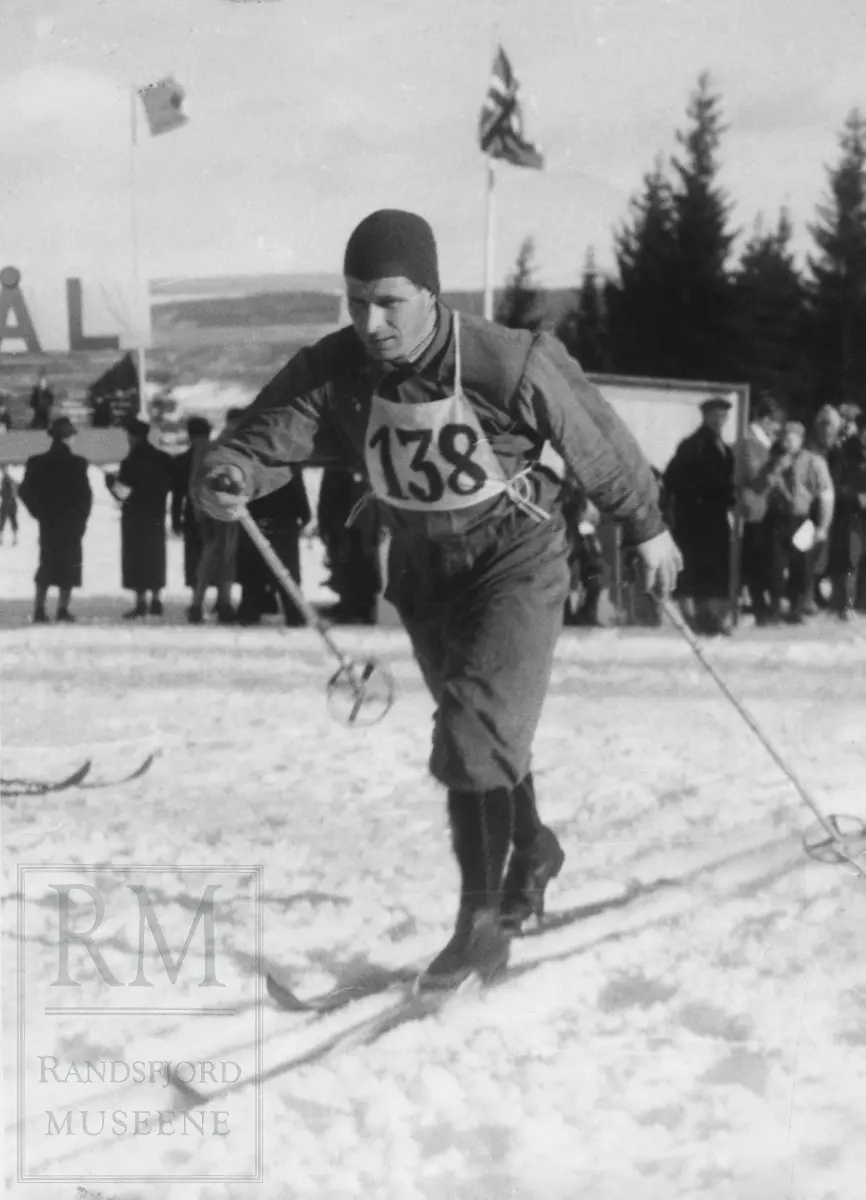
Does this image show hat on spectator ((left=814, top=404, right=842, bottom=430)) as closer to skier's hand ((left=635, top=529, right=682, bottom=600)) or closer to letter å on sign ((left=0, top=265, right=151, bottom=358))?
skier's hand ((left=635, top=529, right=682, bottom=600))

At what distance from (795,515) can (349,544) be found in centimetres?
94

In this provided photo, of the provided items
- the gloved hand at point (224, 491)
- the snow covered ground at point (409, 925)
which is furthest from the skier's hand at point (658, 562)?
the gloved hand at point (224, 491)

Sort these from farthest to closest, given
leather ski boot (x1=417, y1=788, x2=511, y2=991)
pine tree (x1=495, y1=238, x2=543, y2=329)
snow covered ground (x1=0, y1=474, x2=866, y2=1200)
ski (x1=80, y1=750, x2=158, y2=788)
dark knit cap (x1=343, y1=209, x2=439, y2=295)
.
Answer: ski (x1=80, y1=750, x2=158, y2=788)
pine tree (x1=495, y1=238, x2=543, y2=329)
leather ski boot (x1=417, y1=788, x2=511, y2=991)
dark knit cap (x1=343, y1=209, x2=439, y2=295)
snow covered ground (x1=0, y1=474, x2=866, y2=1200)

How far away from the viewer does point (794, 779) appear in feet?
9.03

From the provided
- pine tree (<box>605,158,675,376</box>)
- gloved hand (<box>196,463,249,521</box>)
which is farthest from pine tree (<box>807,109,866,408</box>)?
gloved hand (<box>196,463,249,521</box>)

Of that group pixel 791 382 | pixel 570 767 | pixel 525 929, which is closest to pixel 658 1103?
pixel 525 929

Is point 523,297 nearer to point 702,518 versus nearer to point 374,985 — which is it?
point 702,518

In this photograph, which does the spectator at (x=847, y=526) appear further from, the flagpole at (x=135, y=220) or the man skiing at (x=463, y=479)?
the flagpole at (x=135, y=220)

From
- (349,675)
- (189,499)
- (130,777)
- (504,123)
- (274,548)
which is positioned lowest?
(130,777)

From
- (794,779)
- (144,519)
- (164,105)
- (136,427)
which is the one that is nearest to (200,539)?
(144,519)

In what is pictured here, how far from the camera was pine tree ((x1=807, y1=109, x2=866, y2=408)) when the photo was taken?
263cm

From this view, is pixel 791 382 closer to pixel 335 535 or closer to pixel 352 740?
pixel 335 535

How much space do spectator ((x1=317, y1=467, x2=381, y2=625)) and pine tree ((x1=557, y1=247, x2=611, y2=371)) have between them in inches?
19.6

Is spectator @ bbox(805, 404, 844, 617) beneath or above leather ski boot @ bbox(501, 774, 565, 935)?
above
